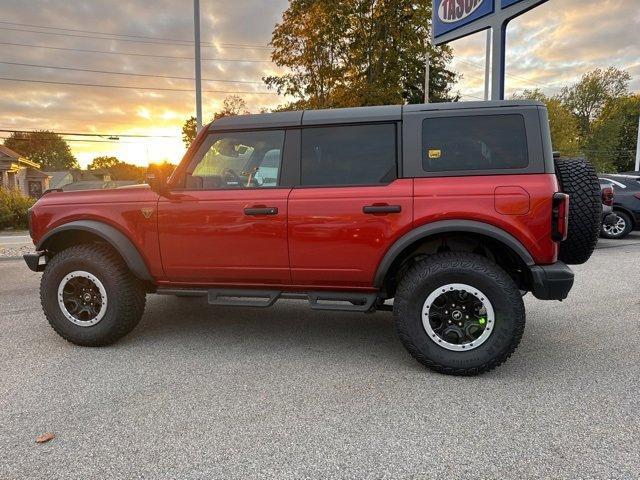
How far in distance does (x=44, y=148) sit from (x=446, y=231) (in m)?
96.6

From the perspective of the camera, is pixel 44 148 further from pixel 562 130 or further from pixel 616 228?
pixel 616 228

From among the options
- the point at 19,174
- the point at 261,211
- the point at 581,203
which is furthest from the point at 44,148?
the point at 581,203

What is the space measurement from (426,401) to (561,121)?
61.5 meters

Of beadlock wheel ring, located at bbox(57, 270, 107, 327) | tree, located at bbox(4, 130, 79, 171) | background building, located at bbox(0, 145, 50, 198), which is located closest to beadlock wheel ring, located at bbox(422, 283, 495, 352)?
beadlock wheel ring, located at bbox(57, 270, 107, 327)

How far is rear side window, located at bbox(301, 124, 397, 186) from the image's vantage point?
3.35 meters

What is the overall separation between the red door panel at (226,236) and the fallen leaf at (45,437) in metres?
1.54

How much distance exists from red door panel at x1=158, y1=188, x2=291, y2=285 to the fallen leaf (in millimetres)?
1540

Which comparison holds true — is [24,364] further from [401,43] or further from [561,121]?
[561,121]

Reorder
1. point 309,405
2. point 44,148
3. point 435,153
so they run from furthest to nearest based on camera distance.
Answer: point 44,148 < point 435,153 < point 309,405

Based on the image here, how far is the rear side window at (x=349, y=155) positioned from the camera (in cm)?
335

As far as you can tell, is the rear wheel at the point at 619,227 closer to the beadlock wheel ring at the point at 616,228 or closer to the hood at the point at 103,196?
the beadlock wheel ring at the point at 616,228

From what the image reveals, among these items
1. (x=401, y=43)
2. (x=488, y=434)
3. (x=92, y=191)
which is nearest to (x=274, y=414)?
(x=488, y=434)

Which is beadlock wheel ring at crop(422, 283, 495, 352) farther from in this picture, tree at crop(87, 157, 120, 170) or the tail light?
tree at crop(87, 157, 120, 170)

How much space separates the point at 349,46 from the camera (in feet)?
57.2
